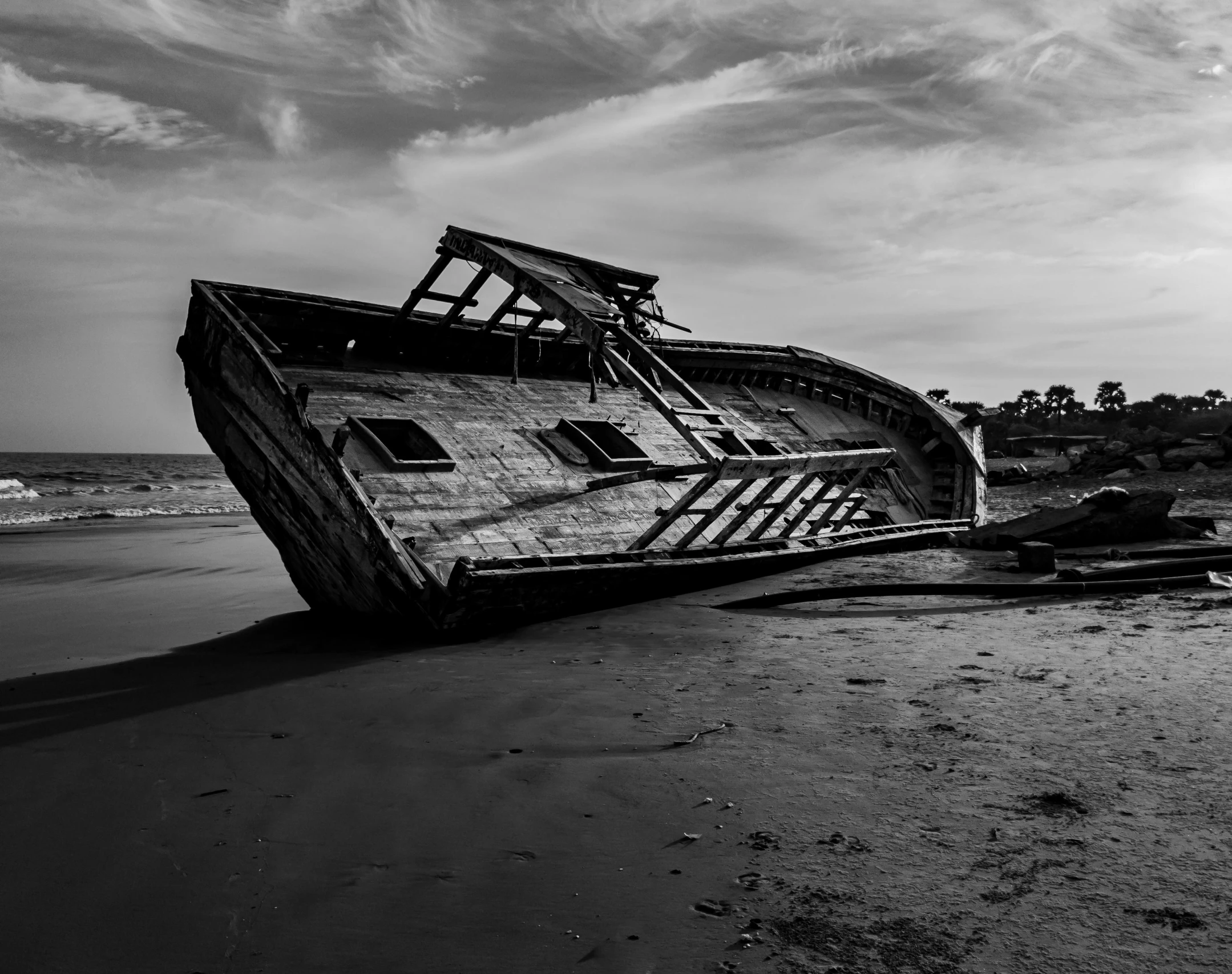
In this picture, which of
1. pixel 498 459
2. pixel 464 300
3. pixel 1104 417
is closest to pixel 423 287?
pixel 464 300

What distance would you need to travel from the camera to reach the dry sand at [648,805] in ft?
8.15

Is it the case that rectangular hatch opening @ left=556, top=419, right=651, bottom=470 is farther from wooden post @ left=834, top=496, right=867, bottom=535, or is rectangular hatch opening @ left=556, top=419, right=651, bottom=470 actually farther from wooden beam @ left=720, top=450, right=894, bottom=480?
wooden post @ left=834, top=496, right=867, bottom=535

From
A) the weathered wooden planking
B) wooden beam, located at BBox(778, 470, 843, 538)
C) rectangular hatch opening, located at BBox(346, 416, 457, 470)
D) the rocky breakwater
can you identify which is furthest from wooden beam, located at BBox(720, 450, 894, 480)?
the rocky breakwater

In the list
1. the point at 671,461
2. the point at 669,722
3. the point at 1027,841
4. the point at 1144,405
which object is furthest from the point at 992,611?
the point at 1144,405

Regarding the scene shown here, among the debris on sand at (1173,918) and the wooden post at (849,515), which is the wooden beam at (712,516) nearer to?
the wooden post at (849,515)

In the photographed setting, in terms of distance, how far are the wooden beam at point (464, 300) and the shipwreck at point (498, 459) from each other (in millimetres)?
27

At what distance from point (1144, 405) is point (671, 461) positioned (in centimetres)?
6452

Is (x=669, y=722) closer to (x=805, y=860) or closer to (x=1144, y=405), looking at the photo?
(x=805, y=860)

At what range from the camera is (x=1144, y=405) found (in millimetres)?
63656

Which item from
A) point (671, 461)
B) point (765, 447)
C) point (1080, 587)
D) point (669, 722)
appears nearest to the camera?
point (669, 722)

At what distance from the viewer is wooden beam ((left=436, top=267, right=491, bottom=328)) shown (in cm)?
1005

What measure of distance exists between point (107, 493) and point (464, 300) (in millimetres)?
33493

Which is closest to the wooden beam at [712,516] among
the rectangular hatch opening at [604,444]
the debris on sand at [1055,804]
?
the rectangular hatch opening at [604,444]

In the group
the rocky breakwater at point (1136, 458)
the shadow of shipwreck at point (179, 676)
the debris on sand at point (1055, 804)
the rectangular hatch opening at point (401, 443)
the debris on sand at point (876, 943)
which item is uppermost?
the rocky breakwater at point (1136, 458)
